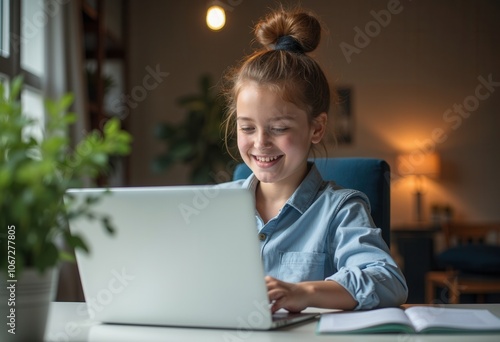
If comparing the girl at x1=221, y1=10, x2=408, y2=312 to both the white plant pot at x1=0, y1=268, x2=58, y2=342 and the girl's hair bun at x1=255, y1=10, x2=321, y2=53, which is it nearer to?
the girl's hair bun at x1=255, y1=10, x2=321, y2=53

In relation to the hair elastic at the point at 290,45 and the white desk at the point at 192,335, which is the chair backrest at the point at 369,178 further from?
the white desk at the point at 192,335

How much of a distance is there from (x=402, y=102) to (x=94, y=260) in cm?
574

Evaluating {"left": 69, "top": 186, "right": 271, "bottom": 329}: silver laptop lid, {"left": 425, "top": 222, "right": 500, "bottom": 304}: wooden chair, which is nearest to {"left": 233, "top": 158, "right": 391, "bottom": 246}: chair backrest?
{"left": 69, "top": 186, "right": 271, "bottom": 329}: silver laptop lid

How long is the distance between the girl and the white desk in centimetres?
29

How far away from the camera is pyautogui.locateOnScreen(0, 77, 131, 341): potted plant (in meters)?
0.70

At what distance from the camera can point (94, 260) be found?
1019 millimetres

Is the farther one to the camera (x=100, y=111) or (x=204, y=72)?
(x=204, y=72)

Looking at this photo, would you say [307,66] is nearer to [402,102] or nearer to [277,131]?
[277,131]

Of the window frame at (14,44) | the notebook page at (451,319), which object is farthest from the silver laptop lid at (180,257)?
the window frame at (14,44)

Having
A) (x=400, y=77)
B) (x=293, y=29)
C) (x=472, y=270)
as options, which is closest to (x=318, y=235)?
(x=293, y=29)

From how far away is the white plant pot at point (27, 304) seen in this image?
32.9 inches

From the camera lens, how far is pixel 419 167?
6.25m

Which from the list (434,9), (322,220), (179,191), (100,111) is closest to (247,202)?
(179,191)

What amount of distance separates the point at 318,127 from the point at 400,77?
5074mm
